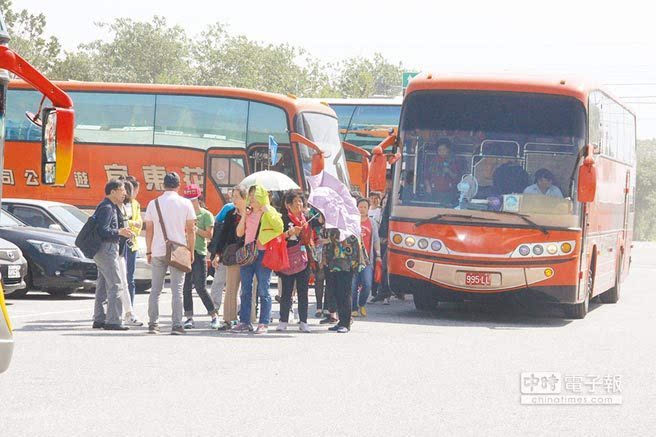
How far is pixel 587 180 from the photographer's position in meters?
16.7

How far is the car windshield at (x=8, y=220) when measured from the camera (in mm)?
20859

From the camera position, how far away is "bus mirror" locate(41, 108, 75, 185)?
312 inches

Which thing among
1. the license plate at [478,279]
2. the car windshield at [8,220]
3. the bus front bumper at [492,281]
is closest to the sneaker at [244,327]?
the bus front bumper at [492,281]

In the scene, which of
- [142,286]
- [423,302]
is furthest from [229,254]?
[142,286]

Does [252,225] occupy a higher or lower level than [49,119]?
lower

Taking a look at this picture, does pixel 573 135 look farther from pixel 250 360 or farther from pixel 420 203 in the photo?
pixel 250 360

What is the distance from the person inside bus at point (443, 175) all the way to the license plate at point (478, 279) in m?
0.99

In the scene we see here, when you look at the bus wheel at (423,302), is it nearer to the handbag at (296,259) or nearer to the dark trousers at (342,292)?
the dark trousers at (342,292)

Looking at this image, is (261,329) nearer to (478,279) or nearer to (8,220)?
(478,279)

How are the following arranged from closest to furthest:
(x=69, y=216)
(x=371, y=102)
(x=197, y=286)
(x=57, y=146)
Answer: (x=57, y=146) → (x=197, y=286) → (x=69, y=216) → (x=371, y=102)

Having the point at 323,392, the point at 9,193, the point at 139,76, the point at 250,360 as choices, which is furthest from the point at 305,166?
the point at 139,76

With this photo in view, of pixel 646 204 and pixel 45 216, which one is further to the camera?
pixel 646 204

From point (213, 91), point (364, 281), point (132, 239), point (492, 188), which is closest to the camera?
point (132, 239)

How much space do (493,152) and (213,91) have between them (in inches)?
419
